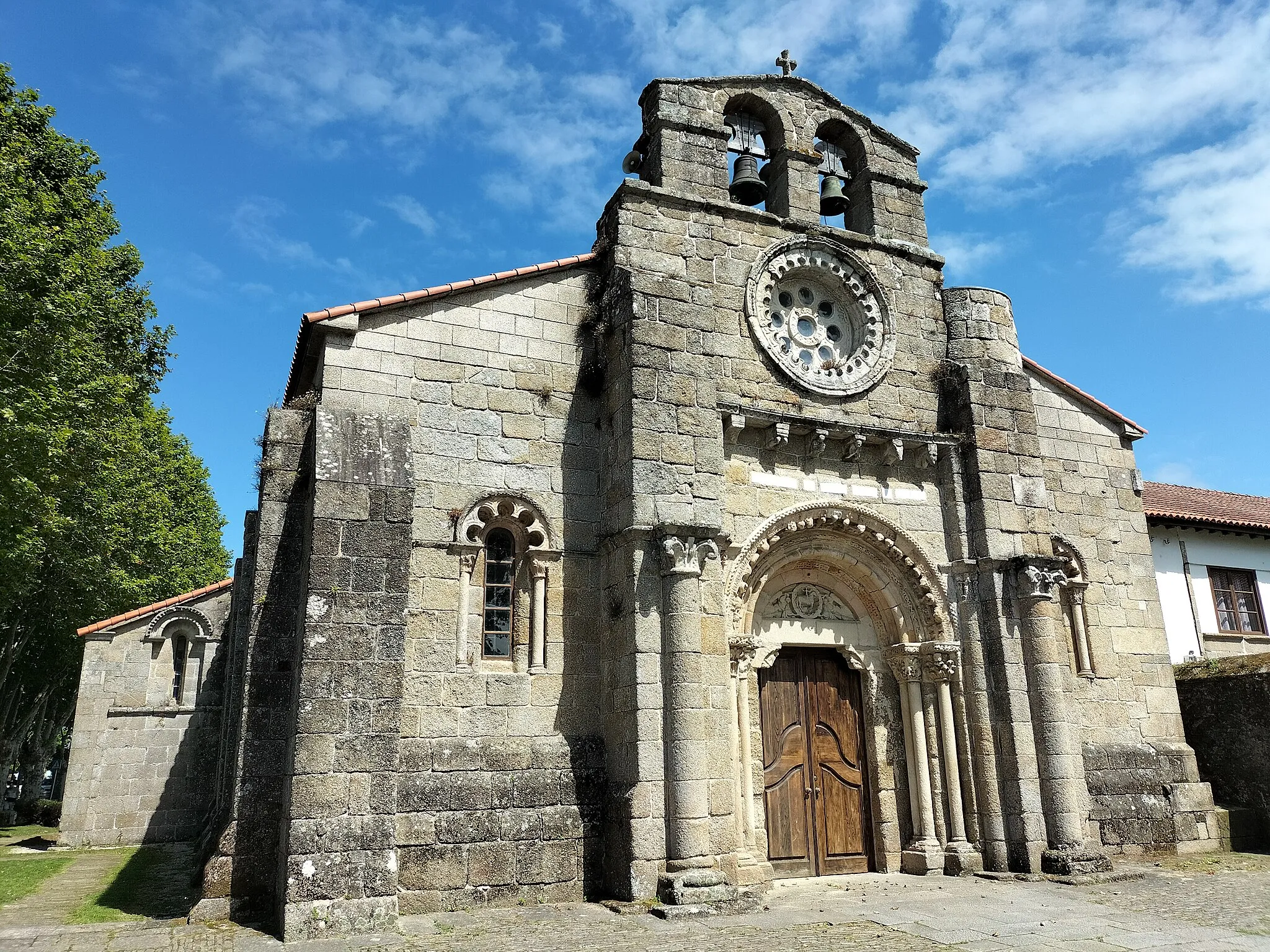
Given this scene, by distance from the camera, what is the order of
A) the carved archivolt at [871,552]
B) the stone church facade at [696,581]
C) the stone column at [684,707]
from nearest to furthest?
the stone church facade at [696,581]
the stone column at [684,707]
the carved archivolt at [871,552]

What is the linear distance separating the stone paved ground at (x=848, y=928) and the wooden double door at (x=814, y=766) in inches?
36.5

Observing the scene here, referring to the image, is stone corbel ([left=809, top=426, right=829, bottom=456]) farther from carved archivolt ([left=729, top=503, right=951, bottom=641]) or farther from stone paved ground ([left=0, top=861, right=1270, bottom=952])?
stone paved ground ([left=0, top=861, right=1270, bottom=952])

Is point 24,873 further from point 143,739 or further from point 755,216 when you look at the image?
point 755,216

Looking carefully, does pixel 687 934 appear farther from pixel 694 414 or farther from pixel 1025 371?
pixel 1025 371

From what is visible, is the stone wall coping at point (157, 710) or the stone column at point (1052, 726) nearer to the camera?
the stone column at point (1052, 726)

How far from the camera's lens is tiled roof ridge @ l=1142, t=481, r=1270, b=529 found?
52.1ft

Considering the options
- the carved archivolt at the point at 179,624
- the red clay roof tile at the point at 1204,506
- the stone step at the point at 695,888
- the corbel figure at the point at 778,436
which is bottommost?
the stone step at the point at 695,888

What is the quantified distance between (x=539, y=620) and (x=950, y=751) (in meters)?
4.96

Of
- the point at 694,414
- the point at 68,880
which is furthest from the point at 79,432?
the point at 694,414

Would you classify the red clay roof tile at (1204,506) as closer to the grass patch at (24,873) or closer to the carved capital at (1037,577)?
the carved capital at (1037,577)

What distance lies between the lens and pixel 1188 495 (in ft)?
60.0

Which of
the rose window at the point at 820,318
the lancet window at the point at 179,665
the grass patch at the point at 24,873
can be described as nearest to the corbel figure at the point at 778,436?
the rose window at the point at 820,318

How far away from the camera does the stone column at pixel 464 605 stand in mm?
8758

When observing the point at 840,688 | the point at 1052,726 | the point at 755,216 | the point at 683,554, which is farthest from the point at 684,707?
the point at 755,216
